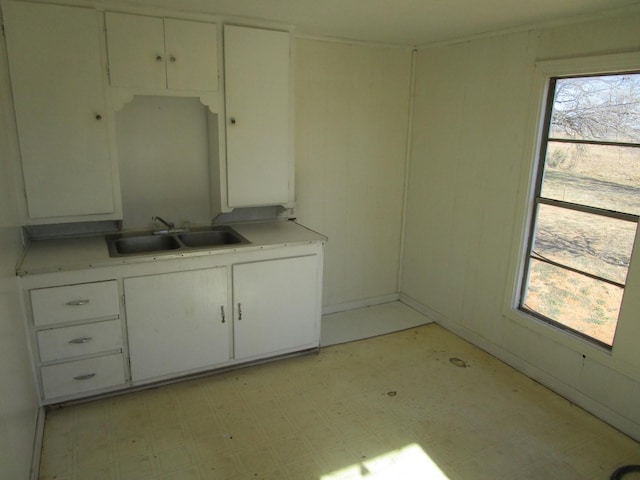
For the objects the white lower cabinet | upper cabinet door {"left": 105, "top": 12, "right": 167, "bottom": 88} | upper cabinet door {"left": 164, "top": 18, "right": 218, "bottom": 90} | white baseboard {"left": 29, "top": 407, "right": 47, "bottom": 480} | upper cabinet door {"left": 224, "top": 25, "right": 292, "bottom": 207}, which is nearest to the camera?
white baseboard {"left": 29, "top": 407, "right": 47, "bottom": 480}

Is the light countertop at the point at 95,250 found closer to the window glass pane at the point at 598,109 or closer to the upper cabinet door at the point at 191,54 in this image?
the upper cabinet door at the point at 191,54

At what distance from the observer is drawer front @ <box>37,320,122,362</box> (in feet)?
8.38

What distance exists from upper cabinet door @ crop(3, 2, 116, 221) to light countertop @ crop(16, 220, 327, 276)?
21 cm

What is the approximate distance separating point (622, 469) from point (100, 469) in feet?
8.52

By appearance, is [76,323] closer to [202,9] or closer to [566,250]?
[202,9]

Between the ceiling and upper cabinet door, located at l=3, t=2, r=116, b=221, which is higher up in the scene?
the ceiling

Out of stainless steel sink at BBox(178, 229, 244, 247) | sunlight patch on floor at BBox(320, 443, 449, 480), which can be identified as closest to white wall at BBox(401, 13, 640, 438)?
sunlight patch on floor at BBox(320, 443, 449, 480)

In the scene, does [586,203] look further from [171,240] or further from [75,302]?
[75,302]

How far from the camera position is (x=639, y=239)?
246cm

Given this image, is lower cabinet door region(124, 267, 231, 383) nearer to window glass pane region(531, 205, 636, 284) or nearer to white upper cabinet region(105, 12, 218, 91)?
white upper cabinet region(105, 12, 218, 91)

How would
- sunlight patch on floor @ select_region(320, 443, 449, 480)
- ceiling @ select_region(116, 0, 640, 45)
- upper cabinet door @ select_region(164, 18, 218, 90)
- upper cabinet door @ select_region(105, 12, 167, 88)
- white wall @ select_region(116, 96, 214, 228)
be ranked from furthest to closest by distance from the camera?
1. white wall @ select_region(116, 96, 214, 228)
2. upper cabinet door @ select_region(164, 18, 218, 90)
3. upper cabinet door @ select_region(105, 12, 167, 88)
4. ceiling @ select_region(116, 0, 640, 45)
5. sunlight patch on floor @ select_region(320, 443, 449, 480)

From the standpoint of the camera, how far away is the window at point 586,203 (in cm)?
256

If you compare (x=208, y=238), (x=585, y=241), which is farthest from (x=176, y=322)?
(x=585, y=241)

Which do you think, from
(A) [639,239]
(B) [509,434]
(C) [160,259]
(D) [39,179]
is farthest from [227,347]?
(A) [639,239]
